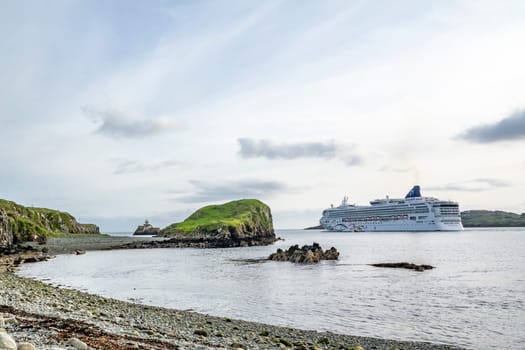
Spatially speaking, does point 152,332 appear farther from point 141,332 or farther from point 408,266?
point 408,266

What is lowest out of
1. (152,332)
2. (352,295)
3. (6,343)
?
(352,295)

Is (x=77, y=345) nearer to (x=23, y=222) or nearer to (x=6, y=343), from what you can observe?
(x=6, y=343)

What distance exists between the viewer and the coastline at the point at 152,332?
13.9 meters

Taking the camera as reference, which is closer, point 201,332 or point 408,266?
point 201,332

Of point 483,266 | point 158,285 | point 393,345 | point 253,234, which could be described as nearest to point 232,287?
point 158,285

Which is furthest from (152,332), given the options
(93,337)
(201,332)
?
(93,337)

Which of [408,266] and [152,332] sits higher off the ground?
[152,332]

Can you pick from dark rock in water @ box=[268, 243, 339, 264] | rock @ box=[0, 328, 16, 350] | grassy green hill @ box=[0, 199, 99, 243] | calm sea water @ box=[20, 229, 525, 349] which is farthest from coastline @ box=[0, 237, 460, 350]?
grassy green hill @ box=[0, 199, 99, 243]

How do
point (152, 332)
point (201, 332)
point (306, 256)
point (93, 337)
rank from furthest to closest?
point (306, 256) → point (201, 332) → point (152, 332) → point (93, 337)

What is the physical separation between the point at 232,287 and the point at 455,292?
72.0ft

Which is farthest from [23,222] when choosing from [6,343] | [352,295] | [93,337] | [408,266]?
[6,343]

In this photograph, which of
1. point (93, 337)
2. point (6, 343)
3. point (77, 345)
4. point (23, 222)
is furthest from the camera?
point (23, 222)

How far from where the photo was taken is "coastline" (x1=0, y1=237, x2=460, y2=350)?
45.7 ft

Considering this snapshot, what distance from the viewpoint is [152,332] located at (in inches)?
722
